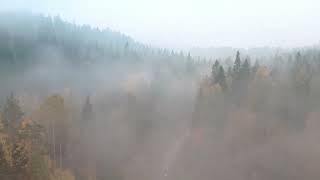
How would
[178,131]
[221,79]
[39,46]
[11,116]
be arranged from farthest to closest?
[39,46] < [221,79] < [178,131] < [11,116]

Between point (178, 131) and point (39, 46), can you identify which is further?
point (39, 46)

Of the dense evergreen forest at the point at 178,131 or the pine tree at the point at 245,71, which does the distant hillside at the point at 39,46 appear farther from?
the pine tree at the point at 245,71

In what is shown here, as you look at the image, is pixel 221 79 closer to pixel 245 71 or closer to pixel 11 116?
pixel 245 71

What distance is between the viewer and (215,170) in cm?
6431

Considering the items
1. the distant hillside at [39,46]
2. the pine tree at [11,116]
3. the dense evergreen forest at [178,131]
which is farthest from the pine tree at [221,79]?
the distant hillside at [39,46]

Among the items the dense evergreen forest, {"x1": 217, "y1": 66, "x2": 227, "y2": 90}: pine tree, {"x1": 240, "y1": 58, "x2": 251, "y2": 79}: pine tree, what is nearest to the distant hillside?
the dense evergreen forest

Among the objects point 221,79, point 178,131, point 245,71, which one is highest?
point 245,71

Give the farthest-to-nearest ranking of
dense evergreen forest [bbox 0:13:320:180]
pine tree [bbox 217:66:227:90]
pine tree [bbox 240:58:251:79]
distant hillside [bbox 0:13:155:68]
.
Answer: distant hillside [bbox 0:13:155:68]
pine tree [bbox 240:58:251:79]
pine tree [bbox 217:66:227:90]
dense evergreen forest [bbox 0:13:320:180]

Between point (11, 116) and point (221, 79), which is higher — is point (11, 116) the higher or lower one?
the lower one

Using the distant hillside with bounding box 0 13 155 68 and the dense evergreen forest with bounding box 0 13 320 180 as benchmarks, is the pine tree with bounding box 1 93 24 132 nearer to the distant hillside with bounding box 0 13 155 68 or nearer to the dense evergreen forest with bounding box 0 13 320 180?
the dense evergreen forest with bounding box 0 13 320 180

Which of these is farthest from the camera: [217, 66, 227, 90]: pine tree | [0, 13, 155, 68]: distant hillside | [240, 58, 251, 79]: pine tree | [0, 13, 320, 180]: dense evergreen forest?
[0, 13, 155, 68]: distant hillside

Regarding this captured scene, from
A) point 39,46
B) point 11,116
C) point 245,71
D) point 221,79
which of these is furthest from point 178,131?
point 39,46

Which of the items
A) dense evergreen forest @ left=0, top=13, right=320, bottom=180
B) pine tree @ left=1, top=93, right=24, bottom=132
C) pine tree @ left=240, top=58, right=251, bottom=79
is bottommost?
dense evergreen forest @ left=0, top=13, right=320, bottom=180

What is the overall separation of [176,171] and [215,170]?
4.97 metres
